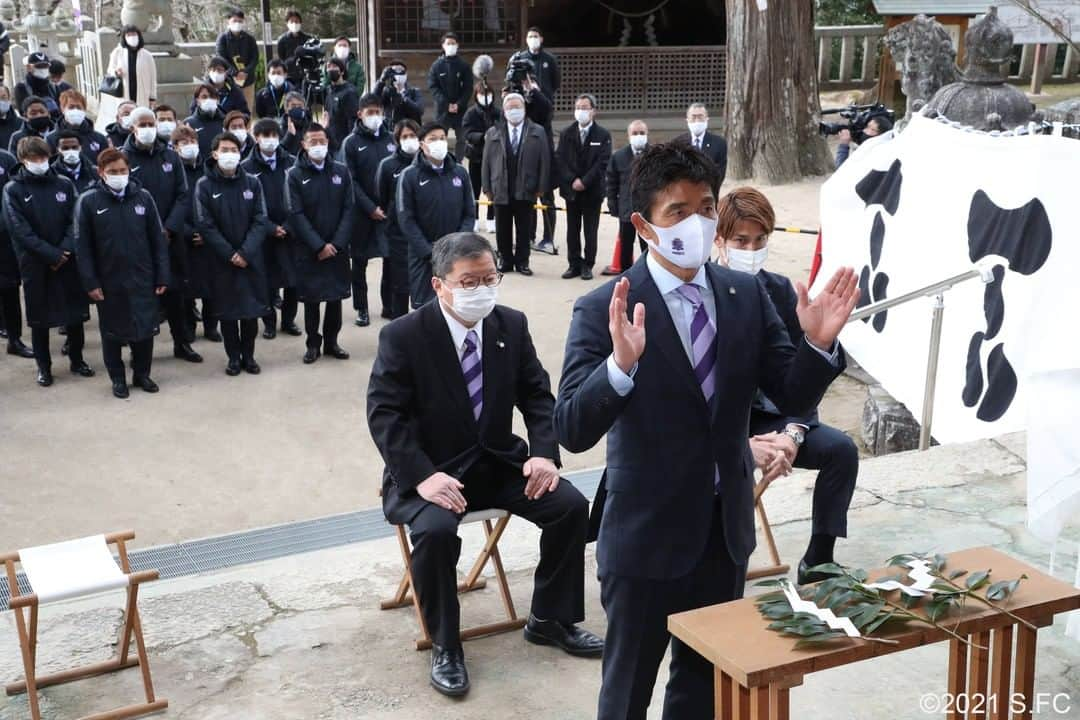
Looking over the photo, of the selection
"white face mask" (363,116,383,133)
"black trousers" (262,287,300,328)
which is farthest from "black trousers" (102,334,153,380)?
"white face mask" (363,116,383,133)

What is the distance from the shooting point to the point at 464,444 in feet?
15.3

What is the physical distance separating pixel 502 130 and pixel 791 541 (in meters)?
7.28

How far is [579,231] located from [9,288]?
4.97 meters

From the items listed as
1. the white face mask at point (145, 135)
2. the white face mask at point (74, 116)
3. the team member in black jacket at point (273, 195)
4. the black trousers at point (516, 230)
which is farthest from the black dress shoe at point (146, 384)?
the black trousers at point (516, 230)

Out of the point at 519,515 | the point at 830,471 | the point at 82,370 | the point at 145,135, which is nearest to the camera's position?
the point at 519,515

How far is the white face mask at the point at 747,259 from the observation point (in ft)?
15.2

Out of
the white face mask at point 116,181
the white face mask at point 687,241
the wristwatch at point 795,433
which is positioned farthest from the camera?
the white face mask at point 116,181

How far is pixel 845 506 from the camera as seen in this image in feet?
15.4

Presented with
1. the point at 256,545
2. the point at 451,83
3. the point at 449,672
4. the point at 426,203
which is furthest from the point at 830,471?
the point at 451,83

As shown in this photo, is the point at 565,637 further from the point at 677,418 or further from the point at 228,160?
the point at 228,160

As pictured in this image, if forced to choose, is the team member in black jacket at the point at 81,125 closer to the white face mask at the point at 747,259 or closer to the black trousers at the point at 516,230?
the black trousers at the point at 516,230

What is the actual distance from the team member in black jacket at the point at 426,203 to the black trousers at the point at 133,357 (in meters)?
1.96

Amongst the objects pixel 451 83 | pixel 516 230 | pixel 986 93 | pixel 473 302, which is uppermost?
pixel 986 93

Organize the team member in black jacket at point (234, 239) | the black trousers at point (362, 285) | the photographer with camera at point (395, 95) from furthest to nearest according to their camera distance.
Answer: the photographer with camera at point (395, 95) < the black trousers at point (362, 285) < the team member in black jacket at point (234, 239)
